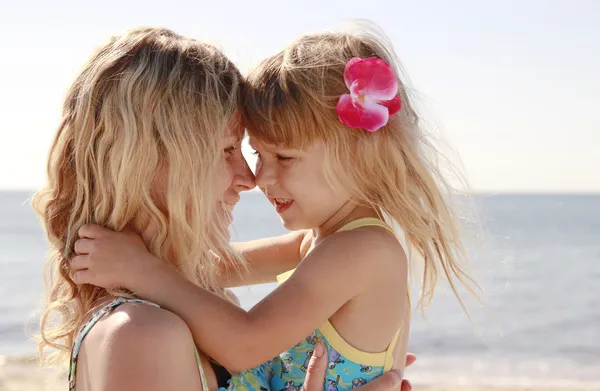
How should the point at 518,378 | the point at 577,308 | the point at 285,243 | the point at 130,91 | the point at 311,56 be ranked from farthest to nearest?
1. the point at 577,308
2. the point at 518,378
3. the point at 285,243
4. the point at 311,56
5. the point at 130,91

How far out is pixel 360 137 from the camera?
2742 mm

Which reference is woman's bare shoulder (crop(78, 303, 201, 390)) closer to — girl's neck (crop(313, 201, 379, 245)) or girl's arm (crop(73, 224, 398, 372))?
girl's arm (crop(73, 224, 398, 372))

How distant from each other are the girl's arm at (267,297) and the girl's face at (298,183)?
20cm

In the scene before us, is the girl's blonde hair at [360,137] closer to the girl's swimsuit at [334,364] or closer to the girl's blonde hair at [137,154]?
the girl's swimsuit at [334,364]

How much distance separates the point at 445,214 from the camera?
2889mm

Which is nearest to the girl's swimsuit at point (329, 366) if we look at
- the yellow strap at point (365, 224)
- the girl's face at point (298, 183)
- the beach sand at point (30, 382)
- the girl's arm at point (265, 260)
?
the yellow strap at point (365, 224)

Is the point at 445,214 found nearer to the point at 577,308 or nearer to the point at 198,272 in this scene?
the point at 198,272

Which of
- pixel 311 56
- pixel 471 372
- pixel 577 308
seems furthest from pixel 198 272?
pixel 577 308

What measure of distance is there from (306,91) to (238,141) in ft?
1.02

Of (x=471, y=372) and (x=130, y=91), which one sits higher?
(x=130, y=91)

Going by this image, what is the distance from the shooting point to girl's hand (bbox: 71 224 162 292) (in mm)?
2207

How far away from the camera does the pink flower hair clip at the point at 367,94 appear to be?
2650 millimetres

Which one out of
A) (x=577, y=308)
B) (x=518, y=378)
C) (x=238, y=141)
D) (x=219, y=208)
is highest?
(x=238, y=141)

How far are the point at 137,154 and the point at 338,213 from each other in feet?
2.87
